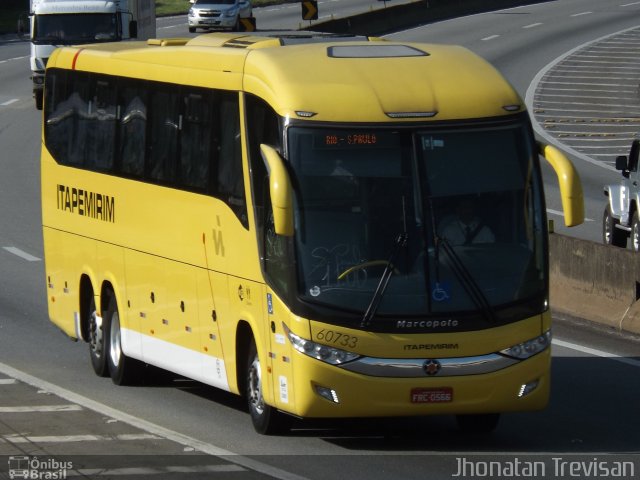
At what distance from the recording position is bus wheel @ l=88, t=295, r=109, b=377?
51.4 ft

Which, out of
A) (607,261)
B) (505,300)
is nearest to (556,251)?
(607,261)

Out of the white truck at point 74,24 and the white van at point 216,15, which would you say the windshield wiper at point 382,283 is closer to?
the white truck at point 74,24

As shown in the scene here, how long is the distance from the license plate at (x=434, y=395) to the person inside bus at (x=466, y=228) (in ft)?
3.63

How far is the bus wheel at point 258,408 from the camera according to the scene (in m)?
12.2

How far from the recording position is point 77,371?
15914 mm

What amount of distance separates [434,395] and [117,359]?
4811mm

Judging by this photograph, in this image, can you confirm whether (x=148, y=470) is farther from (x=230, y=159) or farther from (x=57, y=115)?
(x=57, y=115)

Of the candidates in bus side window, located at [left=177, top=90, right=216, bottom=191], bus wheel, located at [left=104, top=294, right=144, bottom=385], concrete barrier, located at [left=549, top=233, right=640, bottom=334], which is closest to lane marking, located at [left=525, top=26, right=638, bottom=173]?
concrete barrier, located at [left=549, top=233, right=640, bottom=334]

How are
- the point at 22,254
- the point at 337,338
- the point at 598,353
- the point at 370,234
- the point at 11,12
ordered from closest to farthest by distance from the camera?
the point at 337,338 → the point at 370,234 → the point at 598,353 → the point at 22,254 → the point at 11,12

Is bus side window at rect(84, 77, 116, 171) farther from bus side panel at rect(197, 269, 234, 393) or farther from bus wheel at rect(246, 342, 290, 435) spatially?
bus wheel at rect(246, 342, 290, 435)

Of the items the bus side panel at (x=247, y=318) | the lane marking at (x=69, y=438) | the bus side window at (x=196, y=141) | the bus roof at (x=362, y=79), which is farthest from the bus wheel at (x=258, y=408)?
the bus roof at (x=362, y=79)

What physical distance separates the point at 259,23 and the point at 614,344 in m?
49.4

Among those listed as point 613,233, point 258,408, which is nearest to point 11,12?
point 613,233

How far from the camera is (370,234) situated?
1153 centimetres
